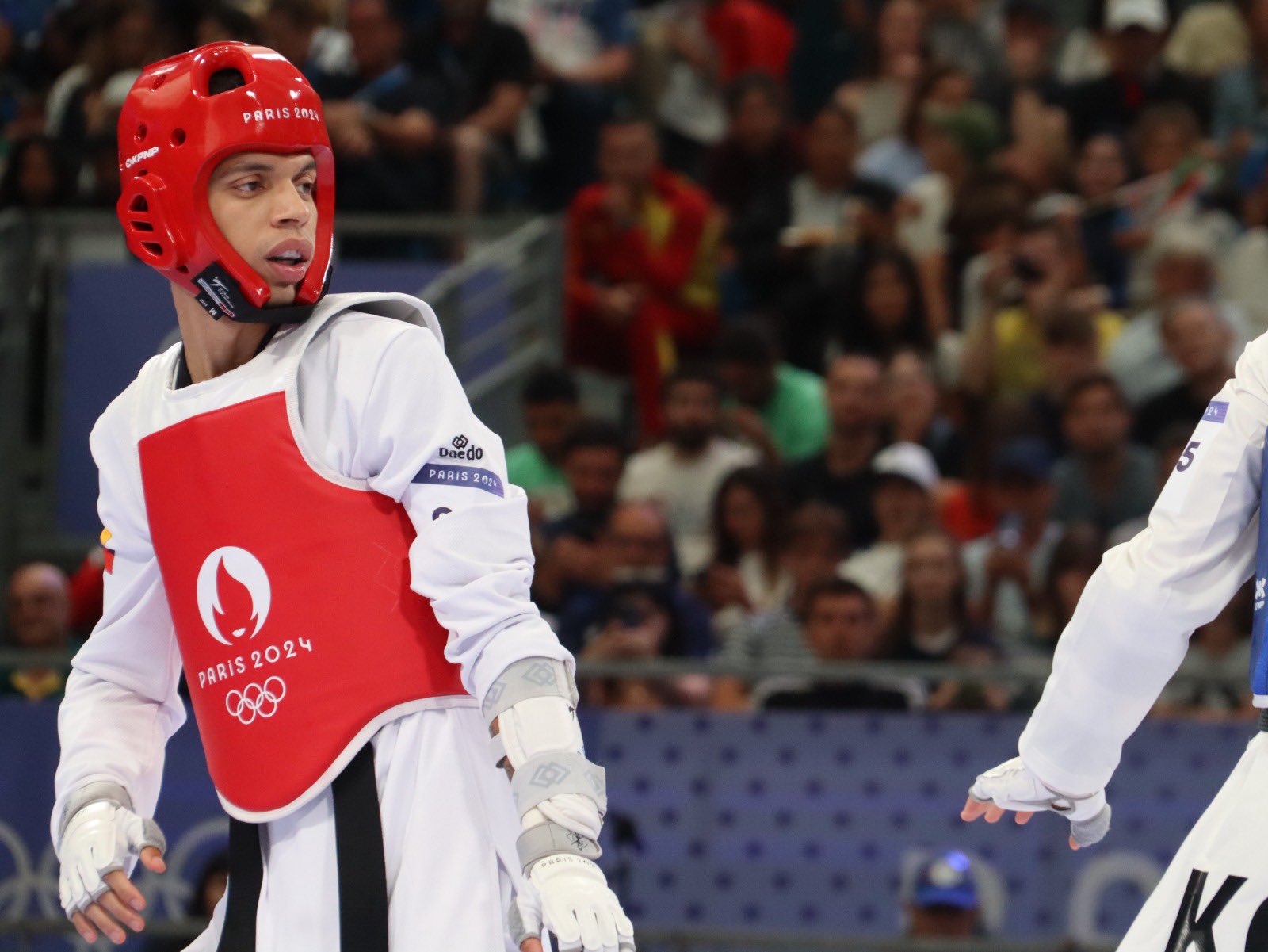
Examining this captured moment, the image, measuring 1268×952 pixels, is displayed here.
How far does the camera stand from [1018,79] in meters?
10.0

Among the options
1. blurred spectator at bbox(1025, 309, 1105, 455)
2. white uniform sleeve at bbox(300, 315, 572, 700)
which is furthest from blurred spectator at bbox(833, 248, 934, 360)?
white uniform sleeve at bbox(300, 315, 572, 700)

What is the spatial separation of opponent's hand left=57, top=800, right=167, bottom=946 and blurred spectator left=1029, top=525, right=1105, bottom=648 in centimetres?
412

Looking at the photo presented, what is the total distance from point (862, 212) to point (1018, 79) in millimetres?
1377

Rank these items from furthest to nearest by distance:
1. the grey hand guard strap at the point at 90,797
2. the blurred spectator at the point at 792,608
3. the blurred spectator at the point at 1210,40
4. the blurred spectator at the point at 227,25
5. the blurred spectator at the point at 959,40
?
the blurred spectator at the point at 959,40, the blurred spectator at the point at 1210,40, the blurred spectator at the point at 227,25, the blurred spectator at the point at 792,608, the grey hand guard strap at the point at 90,797

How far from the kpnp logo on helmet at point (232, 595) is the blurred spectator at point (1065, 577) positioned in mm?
4117

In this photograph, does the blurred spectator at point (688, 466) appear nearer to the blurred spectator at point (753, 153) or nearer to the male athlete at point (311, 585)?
the blurred spectator at point (753, 153)

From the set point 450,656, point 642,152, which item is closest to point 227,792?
point 450,656

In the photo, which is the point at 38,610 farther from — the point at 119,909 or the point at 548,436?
the point at 119,909

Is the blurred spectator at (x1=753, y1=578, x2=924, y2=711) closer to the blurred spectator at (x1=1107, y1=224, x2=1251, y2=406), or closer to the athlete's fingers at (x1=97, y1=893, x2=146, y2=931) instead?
the blurred spectator at (x1=1107, y1=224, x2=1251, y2=406)

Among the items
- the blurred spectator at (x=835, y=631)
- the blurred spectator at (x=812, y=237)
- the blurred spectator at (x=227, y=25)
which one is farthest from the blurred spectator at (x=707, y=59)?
the blurred spectator at (x=835, y=631)

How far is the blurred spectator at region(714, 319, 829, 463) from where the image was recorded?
27.4 feet

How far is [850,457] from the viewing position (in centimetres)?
791

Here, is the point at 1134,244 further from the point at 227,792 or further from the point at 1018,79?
the point at 227,792

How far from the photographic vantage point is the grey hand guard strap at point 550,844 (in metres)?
2.92
